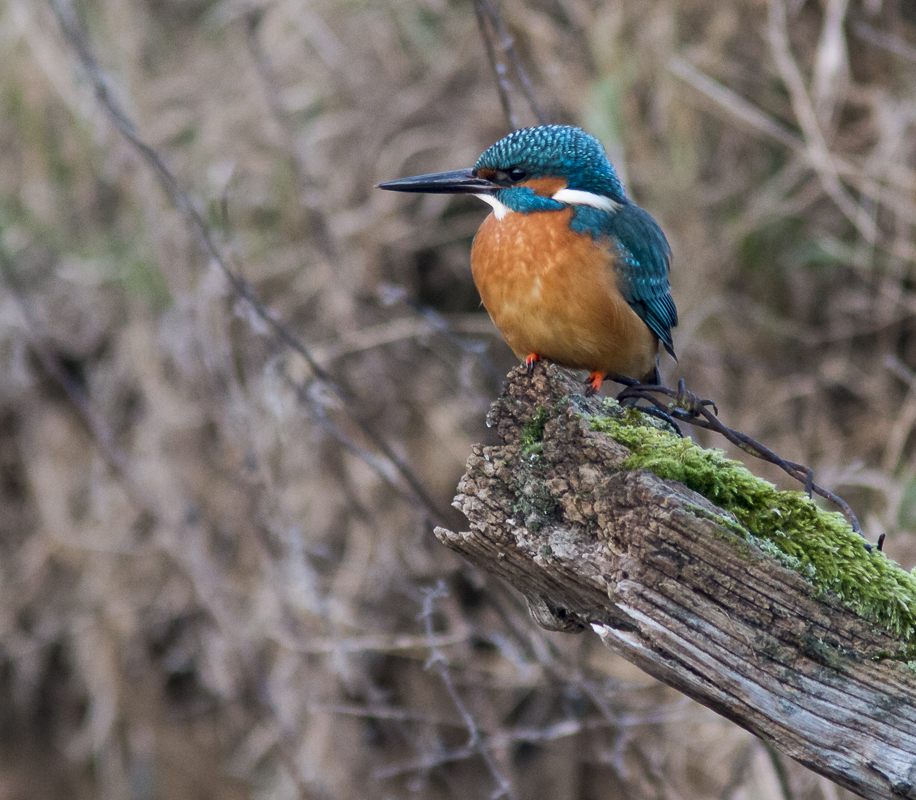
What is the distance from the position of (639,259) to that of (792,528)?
836 mm

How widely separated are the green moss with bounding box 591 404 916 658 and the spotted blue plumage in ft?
2.10

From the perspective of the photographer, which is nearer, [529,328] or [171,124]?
[529,328]

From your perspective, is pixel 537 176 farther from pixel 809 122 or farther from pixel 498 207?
pixel 809 122

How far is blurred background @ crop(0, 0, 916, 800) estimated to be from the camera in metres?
3.26

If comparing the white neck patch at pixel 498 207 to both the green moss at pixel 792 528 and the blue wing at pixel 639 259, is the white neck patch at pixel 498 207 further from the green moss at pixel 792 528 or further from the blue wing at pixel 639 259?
Answer: the green moss at pixel 792 528

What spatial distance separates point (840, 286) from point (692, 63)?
103 cm

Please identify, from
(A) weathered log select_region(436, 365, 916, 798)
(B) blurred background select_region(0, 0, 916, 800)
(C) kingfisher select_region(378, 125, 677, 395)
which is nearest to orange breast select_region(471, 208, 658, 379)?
(C) kingfisher select_region(378, 125, 677, 395)

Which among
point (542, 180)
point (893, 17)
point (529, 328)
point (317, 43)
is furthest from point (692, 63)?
point (529, 328)

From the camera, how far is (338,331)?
3.64 metres

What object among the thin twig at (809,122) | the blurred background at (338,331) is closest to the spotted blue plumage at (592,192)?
the blurred background at (338,331)

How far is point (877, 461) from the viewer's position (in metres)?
3.38

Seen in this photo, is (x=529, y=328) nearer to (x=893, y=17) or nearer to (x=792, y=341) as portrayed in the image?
(x=792, y=341)

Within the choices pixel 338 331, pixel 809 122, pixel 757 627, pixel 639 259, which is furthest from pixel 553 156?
pixel 338 331

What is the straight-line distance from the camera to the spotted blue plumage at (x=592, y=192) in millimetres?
1932
